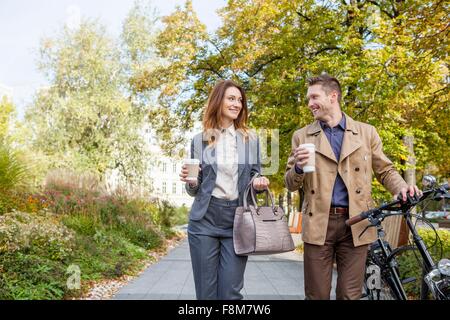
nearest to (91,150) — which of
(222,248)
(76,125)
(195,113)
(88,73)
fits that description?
Result: (76,125)

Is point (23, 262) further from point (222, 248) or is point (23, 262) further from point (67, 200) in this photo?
point (67, 200)

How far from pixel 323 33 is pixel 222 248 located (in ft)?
39.1

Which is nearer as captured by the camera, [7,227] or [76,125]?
[7,227]

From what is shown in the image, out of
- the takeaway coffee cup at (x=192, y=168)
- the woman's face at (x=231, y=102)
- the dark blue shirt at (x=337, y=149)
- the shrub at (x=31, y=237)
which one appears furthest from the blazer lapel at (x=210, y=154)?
the shrub at (x=31, y=237)

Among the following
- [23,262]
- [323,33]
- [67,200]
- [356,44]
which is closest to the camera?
[23,262]

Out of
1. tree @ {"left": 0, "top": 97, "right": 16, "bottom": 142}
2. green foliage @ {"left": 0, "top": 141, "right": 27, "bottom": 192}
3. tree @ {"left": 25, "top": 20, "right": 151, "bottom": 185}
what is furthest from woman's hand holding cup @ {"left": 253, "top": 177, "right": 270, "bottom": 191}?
tree @ {"left": 0, "top": 97, "right": 16, "bottom": 142}

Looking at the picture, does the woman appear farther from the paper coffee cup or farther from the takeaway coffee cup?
the paper coffee cup

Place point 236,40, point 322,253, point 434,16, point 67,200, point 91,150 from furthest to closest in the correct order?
point 91,150, point 236,40, point 67,200, point 434,16, point 322,253

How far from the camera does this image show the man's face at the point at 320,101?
128 inches

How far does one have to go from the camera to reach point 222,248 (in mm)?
3184

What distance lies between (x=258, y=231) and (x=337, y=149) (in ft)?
2.49

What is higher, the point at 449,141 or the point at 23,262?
the point at 449,141

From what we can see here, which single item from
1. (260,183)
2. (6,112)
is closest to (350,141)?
(260,183)

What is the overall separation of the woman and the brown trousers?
45 centimetres
